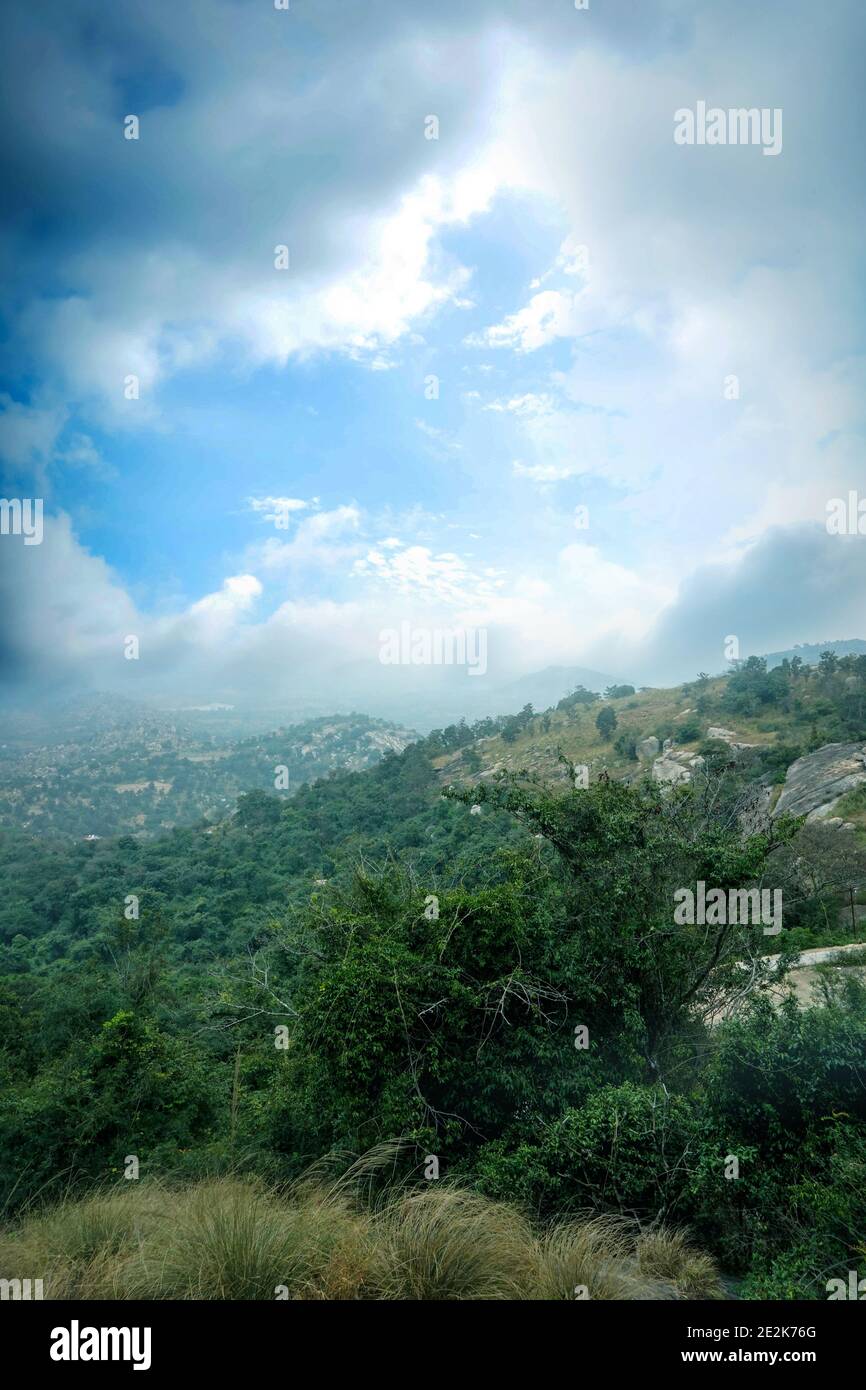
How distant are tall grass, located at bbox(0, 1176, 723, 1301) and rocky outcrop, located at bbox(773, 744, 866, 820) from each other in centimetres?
2389

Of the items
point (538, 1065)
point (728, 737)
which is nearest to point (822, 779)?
point (728, 737)

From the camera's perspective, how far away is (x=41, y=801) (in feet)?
226

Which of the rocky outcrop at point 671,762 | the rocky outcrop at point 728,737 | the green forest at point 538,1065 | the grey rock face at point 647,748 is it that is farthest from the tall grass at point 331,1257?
the grey rock face at point 647,748

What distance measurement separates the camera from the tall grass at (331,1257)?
8.64 ft

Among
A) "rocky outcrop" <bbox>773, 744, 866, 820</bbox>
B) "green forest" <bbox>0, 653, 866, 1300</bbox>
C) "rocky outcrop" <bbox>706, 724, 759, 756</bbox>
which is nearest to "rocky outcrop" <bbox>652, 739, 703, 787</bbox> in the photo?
"rocky outcrop" <bbox>706, 724, 759, 756</bbox>

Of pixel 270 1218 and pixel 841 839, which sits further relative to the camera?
pixel 841 839

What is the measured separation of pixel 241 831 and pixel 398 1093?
4396cm

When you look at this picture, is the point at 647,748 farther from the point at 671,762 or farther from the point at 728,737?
the point at 671,762

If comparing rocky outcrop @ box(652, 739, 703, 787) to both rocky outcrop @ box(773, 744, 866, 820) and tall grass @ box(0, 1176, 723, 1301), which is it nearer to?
rocky outcrop @ box(773, 744, 866, 820)

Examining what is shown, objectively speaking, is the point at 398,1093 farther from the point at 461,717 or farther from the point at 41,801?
the point at 41,801

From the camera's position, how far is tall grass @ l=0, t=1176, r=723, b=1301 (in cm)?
263

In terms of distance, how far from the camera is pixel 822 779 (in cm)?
2567

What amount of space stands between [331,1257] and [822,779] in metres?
28.1
